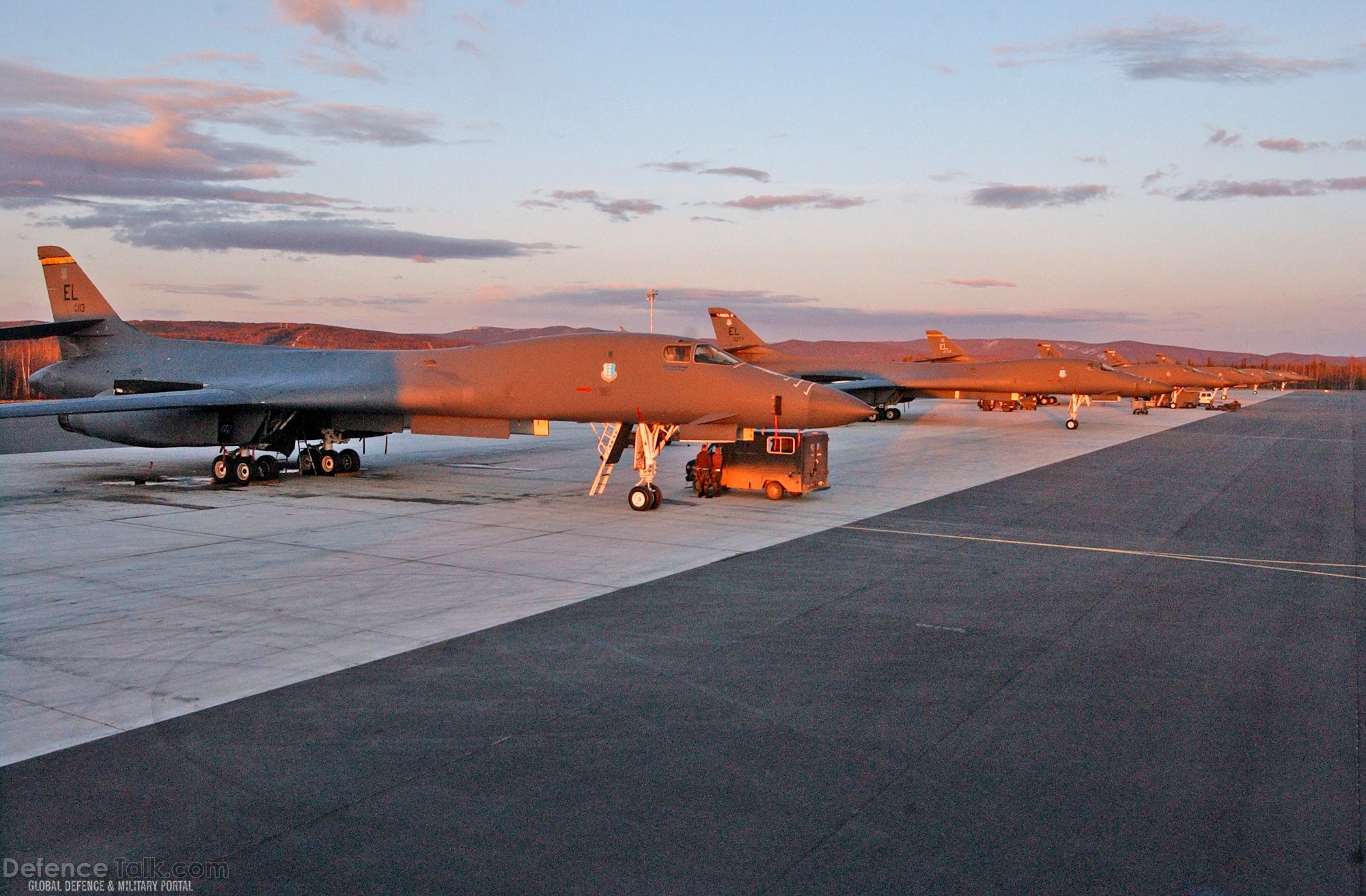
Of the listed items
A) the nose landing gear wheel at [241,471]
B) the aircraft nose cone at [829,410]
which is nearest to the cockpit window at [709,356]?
the aircraft nose cone at [829,410]

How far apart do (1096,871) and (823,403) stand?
11679 mm

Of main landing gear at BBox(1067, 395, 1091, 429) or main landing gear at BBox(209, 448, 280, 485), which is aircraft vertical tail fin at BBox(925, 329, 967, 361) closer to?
main landing gear at BBox(1067, 395, 1091, 429)

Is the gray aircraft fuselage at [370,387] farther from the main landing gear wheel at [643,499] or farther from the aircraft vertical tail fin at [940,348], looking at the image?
the aircraft vertical tail fin at [940,348]

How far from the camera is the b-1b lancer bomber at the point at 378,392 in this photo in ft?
52.9

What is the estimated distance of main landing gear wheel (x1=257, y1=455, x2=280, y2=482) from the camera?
64.7 feet

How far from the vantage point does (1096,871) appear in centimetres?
462

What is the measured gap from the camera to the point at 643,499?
16.2 m

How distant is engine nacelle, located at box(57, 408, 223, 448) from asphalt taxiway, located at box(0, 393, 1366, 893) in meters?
8.35

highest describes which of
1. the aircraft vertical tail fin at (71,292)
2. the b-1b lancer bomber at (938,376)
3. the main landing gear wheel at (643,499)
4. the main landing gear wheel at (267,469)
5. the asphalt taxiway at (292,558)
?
the aircraft vertical tail fin at (71,292)

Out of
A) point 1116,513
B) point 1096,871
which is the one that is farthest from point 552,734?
point 1116,513

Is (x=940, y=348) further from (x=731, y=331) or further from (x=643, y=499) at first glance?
(x=643, y=499)

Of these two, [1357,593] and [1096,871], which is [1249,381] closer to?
[1357,593]

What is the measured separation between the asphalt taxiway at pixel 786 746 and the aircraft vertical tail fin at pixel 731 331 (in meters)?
35.6
